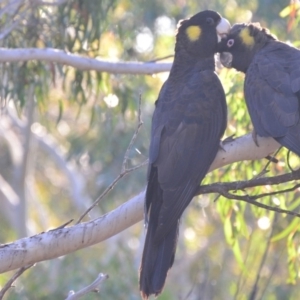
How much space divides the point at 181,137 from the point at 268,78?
43 centimetres

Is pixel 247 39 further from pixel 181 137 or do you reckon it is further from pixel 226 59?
pixel 181 137

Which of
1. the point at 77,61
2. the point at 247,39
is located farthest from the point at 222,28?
the point at 77,61

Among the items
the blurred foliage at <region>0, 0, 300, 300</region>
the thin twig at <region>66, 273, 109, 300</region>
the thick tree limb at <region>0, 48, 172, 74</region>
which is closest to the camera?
the thin twig at <region>66, 273, 109, 300</region>

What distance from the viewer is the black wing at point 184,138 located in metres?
3.11

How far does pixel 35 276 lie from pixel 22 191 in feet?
9.82

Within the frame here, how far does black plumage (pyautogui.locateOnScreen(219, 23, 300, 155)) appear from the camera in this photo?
3.12 meters

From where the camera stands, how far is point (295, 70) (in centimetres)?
331

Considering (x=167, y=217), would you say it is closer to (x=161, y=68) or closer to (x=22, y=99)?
(x=161, y=68)

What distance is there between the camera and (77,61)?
4094 mm

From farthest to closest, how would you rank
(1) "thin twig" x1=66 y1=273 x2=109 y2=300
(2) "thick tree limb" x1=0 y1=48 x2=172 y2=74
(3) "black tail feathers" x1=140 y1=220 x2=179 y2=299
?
(2) "thick tree limb" x1=0 y1=48 x2=172 y2=74 < (3) "black tail feathers" x1=140 y1=220 x2=179 y2=299 < (1) "thin twig" x1=66 y1=273 x2=109 y2=300

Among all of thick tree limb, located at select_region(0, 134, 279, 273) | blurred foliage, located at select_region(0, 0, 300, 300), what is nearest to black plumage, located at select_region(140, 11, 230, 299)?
thick tree limb, located at select_region(0, 134, 279, 273)

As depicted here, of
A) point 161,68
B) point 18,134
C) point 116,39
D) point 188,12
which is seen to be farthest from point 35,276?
point 18,134

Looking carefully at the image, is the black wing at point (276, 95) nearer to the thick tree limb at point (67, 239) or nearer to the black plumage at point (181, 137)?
the black plumage at point (181, 137)

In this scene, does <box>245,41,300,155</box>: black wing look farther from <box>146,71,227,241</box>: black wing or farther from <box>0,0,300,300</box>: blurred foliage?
<box>0,0,300,300</box>: blurred foliage
